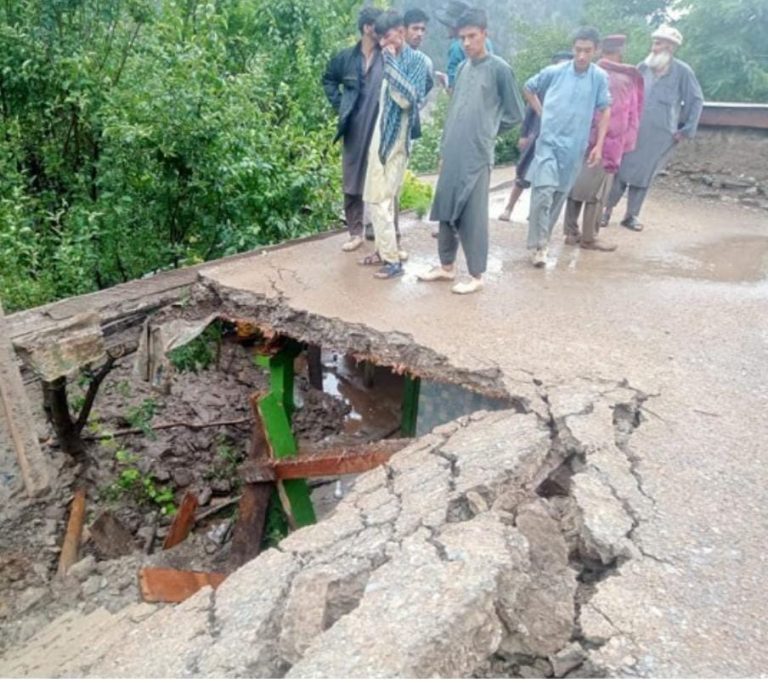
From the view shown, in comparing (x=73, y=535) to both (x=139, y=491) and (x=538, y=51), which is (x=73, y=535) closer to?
(x=139, y=491)

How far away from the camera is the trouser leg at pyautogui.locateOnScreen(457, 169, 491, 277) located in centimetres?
394

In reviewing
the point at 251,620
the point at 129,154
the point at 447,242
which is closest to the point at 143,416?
the point at 129,154

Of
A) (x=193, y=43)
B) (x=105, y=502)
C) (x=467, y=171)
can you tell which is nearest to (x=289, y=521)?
(x=105, y=502)

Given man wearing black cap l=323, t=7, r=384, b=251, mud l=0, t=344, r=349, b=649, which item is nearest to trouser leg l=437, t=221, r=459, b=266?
man wearing black cap l=323, t=7, r=384, b=251

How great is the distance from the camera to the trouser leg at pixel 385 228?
4191 mm

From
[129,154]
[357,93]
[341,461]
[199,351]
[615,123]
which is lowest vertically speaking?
[199,351]

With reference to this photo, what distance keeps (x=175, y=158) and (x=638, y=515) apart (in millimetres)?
4242

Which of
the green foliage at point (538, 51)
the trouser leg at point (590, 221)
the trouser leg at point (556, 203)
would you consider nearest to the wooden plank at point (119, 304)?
the trouser leg at point (556, 203)

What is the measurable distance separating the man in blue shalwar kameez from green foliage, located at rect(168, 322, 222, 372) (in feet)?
8.60

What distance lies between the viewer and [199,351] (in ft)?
16.6

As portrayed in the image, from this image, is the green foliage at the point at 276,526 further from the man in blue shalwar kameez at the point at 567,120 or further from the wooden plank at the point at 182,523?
the man in blue shalwar kameez at the point at 567,120

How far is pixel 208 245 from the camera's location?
17.5 feet

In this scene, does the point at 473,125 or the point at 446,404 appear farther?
the point at 473,125

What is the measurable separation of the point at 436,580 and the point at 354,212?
3.49m
